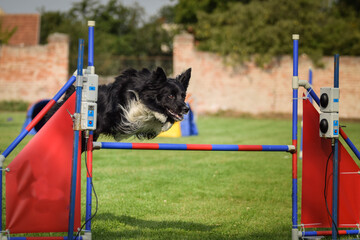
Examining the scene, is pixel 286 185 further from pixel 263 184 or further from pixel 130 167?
pixel 130 167

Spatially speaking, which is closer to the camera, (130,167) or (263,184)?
(263,184)

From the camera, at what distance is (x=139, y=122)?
4828 millimetres

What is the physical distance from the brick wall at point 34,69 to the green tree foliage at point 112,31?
1318 mm

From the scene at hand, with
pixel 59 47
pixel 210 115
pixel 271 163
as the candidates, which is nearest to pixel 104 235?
pixel 271 163

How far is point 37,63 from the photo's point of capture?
2306 cm

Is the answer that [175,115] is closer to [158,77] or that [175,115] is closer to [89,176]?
[158,77]

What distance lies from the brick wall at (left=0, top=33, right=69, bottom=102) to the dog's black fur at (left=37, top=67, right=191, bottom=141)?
18.8 metres

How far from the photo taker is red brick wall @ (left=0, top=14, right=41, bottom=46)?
34969 mm

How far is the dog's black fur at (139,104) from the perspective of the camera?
479cm

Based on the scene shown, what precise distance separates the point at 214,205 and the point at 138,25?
31145mm

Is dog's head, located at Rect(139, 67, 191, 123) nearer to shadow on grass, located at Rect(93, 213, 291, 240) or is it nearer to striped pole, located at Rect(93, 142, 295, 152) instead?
striped pole, located at Rect(93, 142, 295, 152)

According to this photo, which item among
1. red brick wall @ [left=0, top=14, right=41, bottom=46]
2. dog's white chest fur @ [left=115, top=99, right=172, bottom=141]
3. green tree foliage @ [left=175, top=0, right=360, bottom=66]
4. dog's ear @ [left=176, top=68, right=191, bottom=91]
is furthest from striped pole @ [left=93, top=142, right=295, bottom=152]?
red brick wall @ [left=0, top=14, right=41, bottom=46]

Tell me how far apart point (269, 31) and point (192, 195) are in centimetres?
1852

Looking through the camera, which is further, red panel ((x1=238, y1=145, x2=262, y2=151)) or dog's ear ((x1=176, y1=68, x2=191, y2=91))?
dog's ear ((x1=176, y1=68, x2=191, y2=91))
